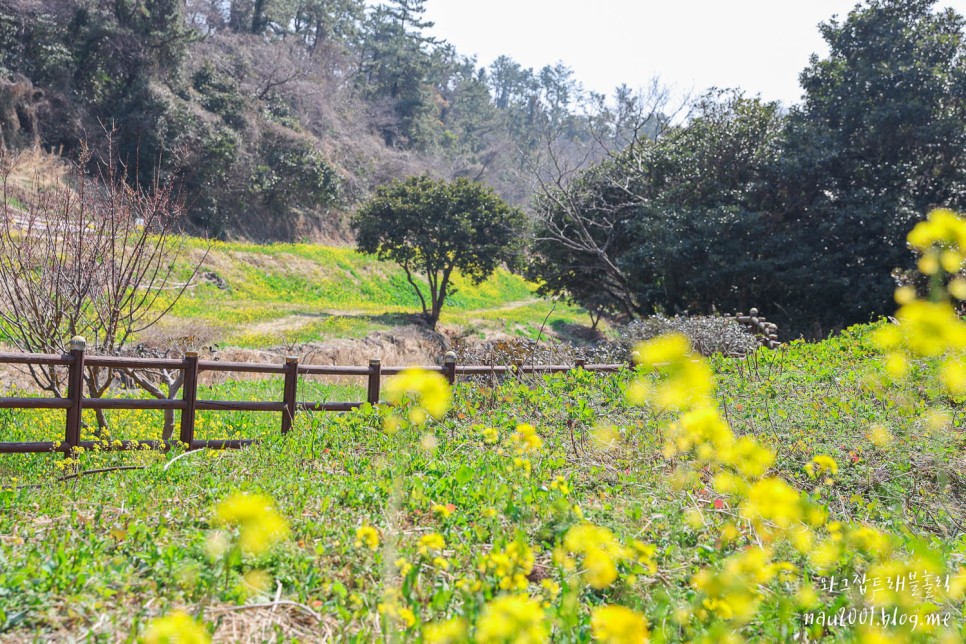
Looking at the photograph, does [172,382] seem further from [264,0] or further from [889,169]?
[264,0]

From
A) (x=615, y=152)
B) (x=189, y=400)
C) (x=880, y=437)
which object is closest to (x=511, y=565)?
(x=880, y=437)

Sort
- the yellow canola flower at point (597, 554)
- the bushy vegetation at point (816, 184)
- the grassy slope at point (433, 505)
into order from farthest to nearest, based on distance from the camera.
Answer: the bushy vegetation at point (816, 184) < the grassy slope at point (433, 505) < the yellow canola flower at point (597, 554)

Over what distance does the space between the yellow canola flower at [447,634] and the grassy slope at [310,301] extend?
13.2 metres

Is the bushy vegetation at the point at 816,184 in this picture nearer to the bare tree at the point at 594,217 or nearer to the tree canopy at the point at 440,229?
the bare tree at the point at 594,217

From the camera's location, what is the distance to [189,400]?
6.68 m

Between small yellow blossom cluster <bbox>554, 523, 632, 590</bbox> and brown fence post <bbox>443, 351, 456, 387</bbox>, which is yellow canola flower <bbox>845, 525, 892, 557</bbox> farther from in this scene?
brown fence post <bbox>443, 351, 456, 387</bbox>

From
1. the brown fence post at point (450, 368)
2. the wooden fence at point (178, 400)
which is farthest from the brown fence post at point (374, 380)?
the brown fence post at point (450, 368)

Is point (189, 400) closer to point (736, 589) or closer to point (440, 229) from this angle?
point (736, 589)

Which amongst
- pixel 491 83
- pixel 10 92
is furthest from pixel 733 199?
pixel 491 83

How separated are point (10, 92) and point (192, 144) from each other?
541 centimetres

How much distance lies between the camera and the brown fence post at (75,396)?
607cm

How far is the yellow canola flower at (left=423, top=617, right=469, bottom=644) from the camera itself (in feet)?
6.25

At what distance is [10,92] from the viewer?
72.5ft

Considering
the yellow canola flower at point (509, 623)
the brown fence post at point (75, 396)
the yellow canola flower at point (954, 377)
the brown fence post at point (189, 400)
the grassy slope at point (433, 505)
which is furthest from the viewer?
the brown fence post at point (189, 400)
